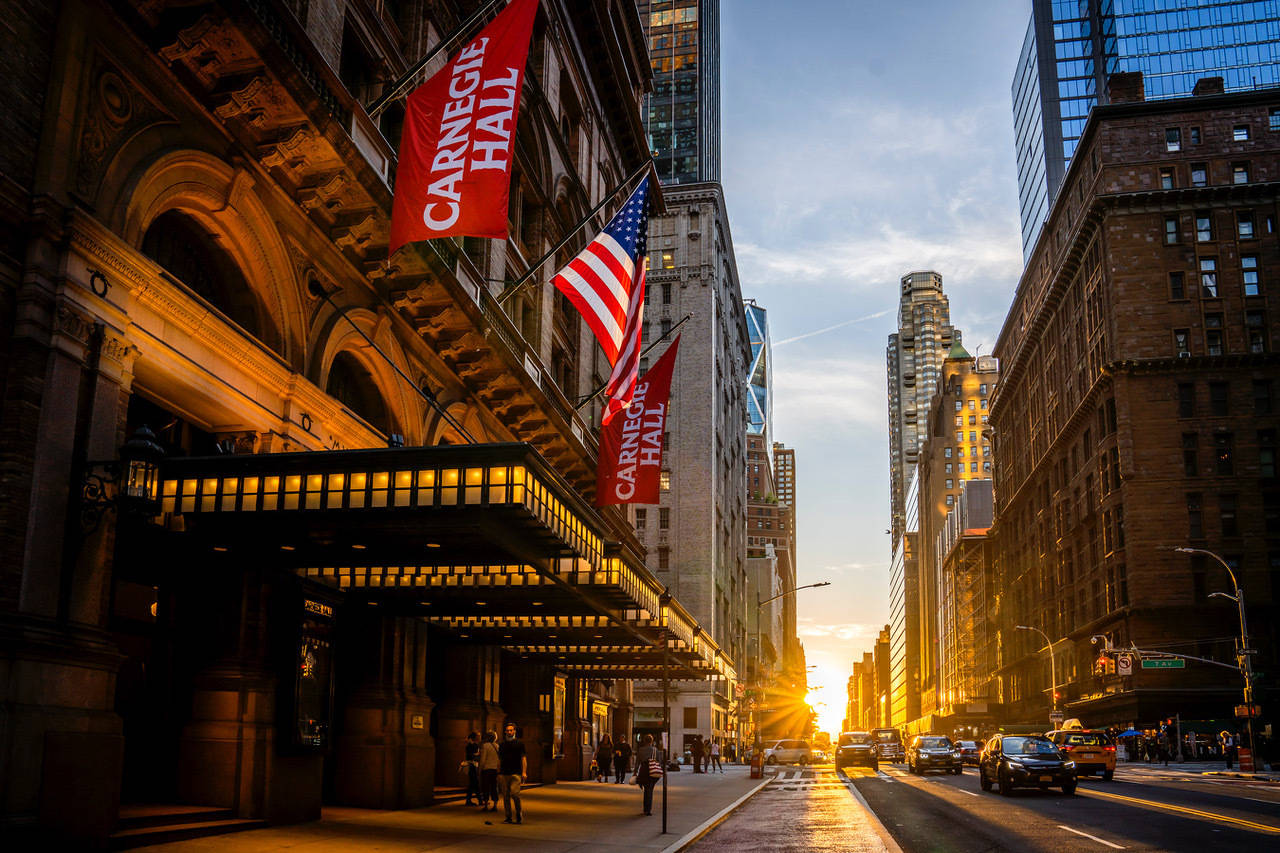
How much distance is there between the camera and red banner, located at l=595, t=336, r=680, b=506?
2958cm

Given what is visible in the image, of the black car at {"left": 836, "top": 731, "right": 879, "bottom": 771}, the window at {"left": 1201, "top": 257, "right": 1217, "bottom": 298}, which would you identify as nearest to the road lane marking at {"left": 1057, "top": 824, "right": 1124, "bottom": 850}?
the black car at {"left": 836, "top": 731, "right": 879, "bottom": 771}

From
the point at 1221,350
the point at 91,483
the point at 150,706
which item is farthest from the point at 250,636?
the point at 1221,350

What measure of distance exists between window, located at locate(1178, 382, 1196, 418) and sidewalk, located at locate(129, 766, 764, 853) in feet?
231

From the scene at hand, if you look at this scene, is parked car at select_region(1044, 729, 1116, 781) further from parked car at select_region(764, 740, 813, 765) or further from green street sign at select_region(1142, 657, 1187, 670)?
green street sign at select_region(1142, 657, 1187, 670)

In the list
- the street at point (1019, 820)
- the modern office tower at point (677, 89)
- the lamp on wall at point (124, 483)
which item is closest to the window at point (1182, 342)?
the modern office tower at point (677, 89)

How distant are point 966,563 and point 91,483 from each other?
159152 millimetres

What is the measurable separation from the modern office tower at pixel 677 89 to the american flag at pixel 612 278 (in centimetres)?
10381

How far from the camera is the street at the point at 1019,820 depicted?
17.9 m

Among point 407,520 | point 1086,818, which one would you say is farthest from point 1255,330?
point 407,520

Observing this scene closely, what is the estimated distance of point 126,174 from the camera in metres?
15.6

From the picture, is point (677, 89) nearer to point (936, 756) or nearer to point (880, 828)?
point (936, 756)

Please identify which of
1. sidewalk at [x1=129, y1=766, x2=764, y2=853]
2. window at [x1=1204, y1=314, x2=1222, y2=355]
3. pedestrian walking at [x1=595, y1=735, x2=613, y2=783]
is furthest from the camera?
window at [x1=1204, y1=314, x2=1222, y2=355]

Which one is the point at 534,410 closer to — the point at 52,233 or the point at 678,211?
the point at 52,233

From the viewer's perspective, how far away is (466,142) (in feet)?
54.3
